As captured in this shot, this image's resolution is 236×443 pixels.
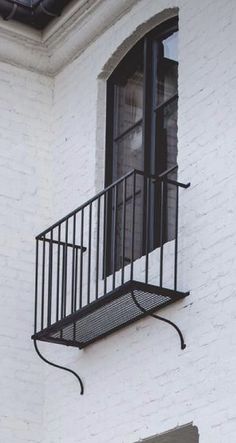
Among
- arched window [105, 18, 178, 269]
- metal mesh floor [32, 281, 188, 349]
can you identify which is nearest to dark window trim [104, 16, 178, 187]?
arched window [105, 18, 178, 269]

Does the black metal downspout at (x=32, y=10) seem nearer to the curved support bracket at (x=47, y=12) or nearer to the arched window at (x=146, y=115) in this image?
the curved support bracket at (x=47, y=12)

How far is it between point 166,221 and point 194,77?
101 cm

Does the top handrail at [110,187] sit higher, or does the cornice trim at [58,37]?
the cornice trim at [58,37]

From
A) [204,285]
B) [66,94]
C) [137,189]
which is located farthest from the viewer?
[66,94]

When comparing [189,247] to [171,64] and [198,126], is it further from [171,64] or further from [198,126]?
[171,64]

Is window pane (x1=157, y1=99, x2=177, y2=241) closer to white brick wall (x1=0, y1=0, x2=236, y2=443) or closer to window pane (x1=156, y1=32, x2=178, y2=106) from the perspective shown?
window pane (x1=156, y1=32, x2=178, y2=106)

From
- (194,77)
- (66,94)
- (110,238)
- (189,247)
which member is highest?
(66,94)

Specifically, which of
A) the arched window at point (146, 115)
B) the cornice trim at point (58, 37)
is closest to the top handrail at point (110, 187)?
the arched window at point (146, 115)

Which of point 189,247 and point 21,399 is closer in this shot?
point 189,247

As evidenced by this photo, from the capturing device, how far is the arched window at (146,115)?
9.20 metres

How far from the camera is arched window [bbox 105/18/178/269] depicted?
920 cm

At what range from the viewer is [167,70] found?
31.2ft

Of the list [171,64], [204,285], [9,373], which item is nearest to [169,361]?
[204,285]

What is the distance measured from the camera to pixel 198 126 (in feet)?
28.1
